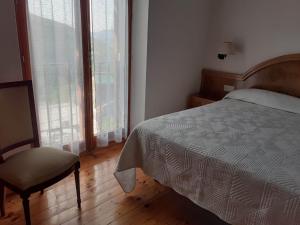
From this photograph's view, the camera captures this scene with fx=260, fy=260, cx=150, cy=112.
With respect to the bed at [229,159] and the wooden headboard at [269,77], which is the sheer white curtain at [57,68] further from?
the wooden headboard at [269,77]

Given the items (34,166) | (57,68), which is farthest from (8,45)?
(34,166)

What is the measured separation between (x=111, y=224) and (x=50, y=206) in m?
0.55

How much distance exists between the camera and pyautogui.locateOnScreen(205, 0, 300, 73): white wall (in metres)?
2.94

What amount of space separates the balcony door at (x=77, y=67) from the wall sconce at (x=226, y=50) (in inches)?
51.7

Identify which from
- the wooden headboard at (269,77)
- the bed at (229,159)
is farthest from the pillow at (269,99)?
the wooden headboard at (269,77)

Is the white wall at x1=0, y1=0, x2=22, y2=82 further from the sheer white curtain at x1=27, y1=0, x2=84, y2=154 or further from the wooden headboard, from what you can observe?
the wooden headboard

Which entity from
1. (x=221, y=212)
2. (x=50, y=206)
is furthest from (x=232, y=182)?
(x=50, y=206)

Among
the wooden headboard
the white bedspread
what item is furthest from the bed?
the wooden headboard

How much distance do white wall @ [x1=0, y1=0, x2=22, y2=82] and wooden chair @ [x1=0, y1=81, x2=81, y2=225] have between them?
0.76 feet

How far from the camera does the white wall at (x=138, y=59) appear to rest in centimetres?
288

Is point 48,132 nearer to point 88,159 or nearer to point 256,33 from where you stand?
point 88,159

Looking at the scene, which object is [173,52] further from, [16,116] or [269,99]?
[16,116]

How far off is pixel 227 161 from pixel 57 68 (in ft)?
5.71

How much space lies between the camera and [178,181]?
6.03 ft
